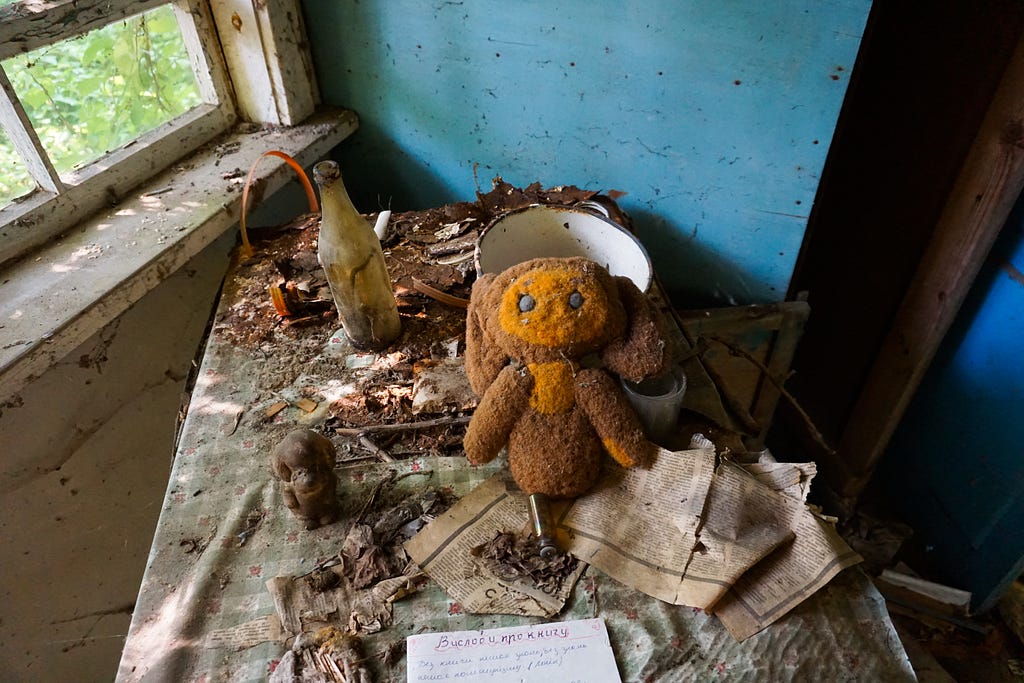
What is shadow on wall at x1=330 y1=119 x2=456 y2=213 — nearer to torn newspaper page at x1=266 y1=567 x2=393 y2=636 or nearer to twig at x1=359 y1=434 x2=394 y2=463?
twig at x1=359 y1=434 x2=394 y2=463

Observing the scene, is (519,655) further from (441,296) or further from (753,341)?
(753,341)

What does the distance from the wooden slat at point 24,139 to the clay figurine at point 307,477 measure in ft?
2.56

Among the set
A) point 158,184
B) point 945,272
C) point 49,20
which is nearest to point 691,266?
point 945,272

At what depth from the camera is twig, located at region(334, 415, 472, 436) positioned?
92 cm

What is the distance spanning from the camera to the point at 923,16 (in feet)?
4.14

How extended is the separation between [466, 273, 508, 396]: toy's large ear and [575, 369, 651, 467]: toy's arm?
108 millimetres

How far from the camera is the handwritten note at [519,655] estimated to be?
66 cm

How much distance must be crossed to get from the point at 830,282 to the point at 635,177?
0.75m

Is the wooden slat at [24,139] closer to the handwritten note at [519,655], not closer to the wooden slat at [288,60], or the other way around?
the wooden slat at [288,60]

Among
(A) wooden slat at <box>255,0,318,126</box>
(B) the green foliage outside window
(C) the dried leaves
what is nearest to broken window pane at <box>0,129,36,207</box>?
(B) the green foliage outside window

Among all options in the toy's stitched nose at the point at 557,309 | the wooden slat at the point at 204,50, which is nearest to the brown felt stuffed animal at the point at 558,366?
the toy's stitched nose at the point at 557,309

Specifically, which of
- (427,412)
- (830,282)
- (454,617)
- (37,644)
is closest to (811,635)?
(454,617)

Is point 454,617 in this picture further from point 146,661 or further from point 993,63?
point 993,63

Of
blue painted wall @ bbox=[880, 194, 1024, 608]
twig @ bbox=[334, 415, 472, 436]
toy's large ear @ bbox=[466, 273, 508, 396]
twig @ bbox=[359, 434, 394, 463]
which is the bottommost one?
blue painted wall @ bbox=[880, 194, 1024, 608]
